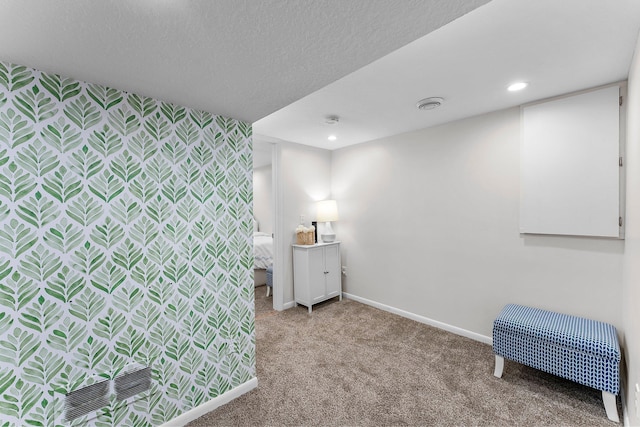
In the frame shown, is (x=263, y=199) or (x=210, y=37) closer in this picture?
(x=210, y=37)

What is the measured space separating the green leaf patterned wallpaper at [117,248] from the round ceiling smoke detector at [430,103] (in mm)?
1524

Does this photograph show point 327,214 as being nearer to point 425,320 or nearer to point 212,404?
point 425,320

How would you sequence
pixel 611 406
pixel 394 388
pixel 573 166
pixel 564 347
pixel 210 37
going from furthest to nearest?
pixel 573 166 → pixel 394 388 → pixel 564 347 → pixel 611 406 → pixel 210 37

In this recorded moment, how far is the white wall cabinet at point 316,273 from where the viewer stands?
360 cm

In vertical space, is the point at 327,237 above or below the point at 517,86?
below

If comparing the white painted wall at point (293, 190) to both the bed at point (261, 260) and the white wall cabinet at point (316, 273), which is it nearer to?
the white wall cabinet at point (316, 273)

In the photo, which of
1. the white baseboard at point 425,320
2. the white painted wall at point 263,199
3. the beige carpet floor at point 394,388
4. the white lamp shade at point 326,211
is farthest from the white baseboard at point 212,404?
the white painted wall at point 263,199

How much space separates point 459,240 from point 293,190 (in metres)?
2.13

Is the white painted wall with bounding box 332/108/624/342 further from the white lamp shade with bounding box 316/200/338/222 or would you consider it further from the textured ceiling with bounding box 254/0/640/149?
the textured ceiling with bounding box 254/0/640/149

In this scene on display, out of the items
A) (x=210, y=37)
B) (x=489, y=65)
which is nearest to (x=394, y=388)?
(x=489, y=65)

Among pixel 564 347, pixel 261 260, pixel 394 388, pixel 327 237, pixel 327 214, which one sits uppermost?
pixel 327 214

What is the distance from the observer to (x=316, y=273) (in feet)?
12.0

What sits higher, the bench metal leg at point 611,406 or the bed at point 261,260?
the bed at point 261,260

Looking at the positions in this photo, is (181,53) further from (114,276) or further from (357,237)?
(357,237)
